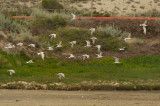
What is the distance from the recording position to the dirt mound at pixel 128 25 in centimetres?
2698

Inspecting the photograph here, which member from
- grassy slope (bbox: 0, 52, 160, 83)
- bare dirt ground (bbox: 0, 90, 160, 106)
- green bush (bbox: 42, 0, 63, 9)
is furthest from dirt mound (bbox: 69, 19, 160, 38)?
green bush (bbox: 42, 0, 63, 9)

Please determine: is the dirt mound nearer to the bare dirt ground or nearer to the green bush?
the bare dirt ground

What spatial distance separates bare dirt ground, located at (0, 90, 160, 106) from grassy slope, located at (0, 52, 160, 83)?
5.06 feet

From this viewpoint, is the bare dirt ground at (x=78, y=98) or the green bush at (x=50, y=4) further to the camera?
the green bush at (x=50, y=4)

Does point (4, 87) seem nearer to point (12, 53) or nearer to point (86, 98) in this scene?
point (86, 98)

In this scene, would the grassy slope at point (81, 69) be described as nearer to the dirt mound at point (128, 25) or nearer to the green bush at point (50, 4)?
the dirt mound at point (128, 25)

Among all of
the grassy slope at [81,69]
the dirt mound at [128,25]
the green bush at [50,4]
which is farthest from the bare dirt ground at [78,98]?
the green bush at [50,4]

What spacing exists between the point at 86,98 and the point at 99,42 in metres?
10.4

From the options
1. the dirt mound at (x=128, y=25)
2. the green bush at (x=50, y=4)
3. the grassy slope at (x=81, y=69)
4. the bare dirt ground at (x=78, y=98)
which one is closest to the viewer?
the bare dirt ground at (x=78, y=98)

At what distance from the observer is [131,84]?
54.6ft

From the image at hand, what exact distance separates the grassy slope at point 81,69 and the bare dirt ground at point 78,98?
1.54 meters

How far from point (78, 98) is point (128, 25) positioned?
1388cm

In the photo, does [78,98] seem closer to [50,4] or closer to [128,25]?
[128,25]

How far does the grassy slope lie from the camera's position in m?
17.9
